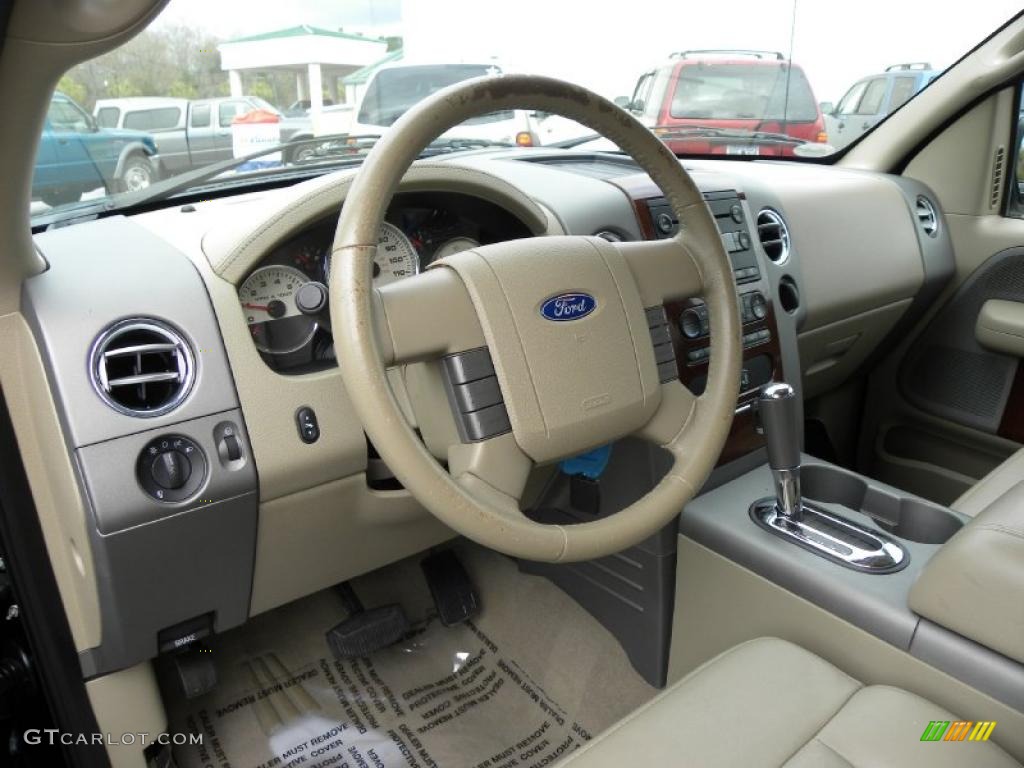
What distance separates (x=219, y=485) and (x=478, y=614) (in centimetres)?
91

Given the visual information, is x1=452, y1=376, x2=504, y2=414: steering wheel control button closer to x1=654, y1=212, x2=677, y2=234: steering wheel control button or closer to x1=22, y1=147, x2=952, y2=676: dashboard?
x1=22, y1=147, x2=952, y2=676: dashboard

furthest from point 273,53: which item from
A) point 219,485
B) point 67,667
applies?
point 67,667

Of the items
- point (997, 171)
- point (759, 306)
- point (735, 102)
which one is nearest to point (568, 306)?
point (759, 306)

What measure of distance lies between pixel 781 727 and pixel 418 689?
932 millimetres

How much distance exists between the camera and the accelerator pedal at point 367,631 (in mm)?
1692

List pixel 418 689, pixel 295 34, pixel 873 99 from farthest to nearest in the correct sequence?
pixel 873 99
pixel 418 689
pixel 295 34

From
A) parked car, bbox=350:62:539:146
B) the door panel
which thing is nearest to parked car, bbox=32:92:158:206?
parked car, bbox=350:62:539:146

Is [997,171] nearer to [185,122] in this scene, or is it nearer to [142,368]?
[185,122]

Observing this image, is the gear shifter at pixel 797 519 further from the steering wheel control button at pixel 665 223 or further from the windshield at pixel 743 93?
the windshield at pixel 743 93

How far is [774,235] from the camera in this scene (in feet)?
5.82

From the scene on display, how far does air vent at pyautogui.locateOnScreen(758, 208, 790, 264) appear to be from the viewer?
1743 mm

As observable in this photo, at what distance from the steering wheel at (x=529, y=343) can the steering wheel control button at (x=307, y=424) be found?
0.97 feet

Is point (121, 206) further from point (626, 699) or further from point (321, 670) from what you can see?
point (626, 699)

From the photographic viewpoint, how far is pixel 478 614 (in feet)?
6.05
